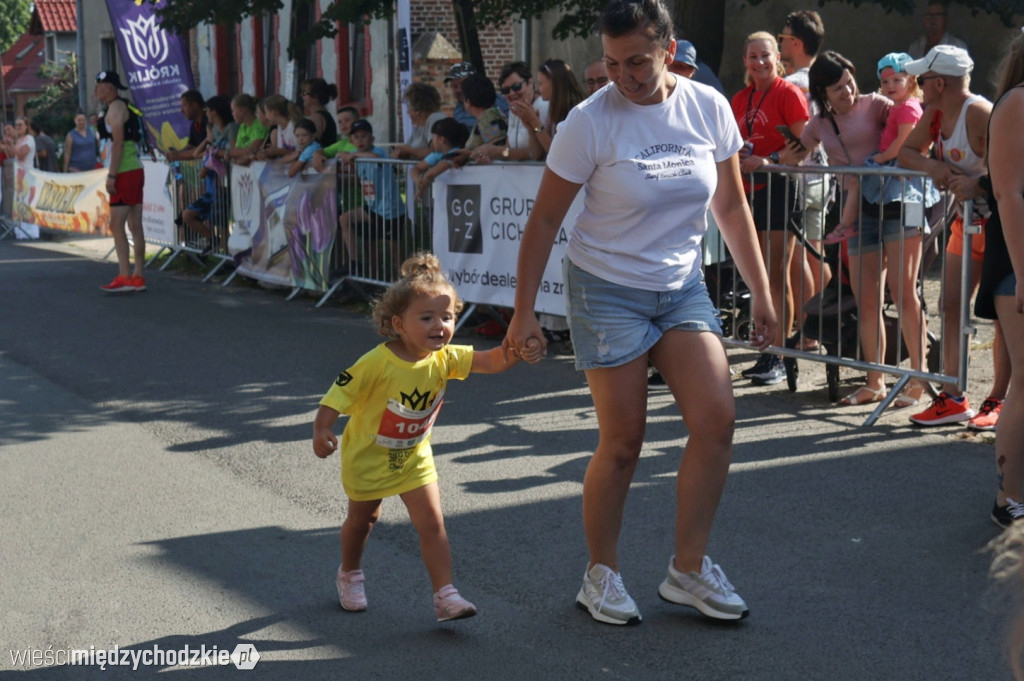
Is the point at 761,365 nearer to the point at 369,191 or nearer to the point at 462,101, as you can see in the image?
the point at 462,101

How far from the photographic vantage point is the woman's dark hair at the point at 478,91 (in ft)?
35.7

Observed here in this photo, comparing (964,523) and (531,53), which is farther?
(531,53)

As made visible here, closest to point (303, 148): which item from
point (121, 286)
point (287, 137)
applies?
point (287, 137)

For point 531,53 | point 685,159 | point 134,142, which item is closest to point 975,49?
point 531,53

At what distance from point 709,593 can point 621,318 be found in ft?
3.18

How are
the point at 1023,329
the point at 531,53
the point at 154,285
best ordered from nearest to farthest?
the point at 1023,329, the point at 154,285, the point at 531,53

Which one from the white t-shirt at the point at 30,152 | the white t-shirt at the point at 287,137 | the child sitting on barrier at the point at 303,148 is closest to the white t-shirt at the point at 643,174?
the child sitting on barrier at the point at 303,148

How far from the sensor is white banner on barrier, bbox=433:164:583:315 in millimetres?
9773

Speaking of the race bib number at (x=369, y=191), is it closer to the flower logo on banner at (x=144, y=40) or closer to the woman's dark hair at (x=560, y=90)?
the woman's dark hair at (x=560, y=90)

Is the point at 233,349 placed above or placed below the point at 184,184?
below

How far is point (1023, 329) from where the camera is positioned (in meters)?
5.39

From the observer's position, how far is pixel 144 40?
59.6 ft

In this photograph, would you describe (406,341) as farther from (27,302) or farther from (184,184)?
(184,184)

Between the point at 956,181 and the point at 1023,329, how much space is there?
126cm
